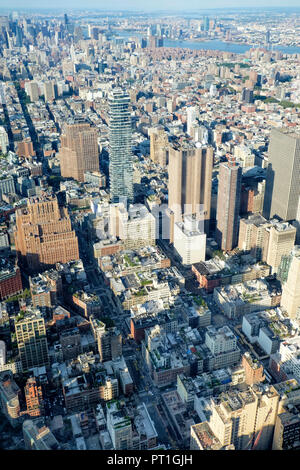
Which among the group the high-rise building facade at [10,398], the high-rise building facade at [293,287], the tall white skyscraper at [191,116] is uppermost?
the tall white skyscraper at [191,116]

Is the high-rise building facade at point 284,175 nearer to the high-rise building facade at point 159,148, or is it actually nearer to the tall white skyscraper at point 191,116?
the high-rise building facade at point 159,148

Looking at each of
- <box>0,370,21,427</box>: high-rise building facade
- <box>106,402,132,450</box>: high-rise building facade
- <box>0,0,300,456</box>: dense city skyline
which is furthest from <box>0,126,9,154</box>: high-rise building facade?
<box>106,402,132,450</box>: high-rise building facade

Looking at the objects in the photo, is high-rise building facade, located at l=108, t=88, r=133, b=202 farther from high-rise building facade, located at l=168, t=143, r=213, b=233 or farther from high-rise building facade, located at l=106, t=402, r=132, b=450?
high-rise building facade, located at l=106, t=402, r=132, b=450

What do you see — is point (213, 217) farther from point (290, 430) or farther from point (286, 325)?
point (290, 430)


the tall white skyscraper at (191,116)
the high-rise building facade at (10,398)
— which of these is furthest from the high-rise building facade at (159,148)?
the high-rise building facade at (10,398)

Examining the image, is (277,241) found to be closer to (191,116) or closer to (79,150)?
(79,150)

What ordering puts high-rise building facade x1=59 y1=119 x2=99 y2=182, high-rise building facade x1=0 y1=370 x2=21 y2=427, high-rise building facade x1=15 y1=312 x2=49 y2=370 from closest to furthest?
1. high-rise building facade x1=0 y1=370 x2=21 y2=427
2. high-rise building facade x1=15 y1=312 x2=49 y2=370
3. high-rise building facade x1=59 y1=119 x2=99 y2=182
